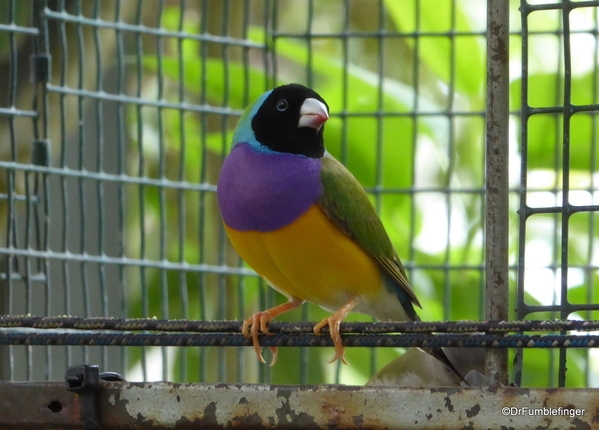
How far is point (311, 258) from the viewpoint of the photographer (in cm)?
269

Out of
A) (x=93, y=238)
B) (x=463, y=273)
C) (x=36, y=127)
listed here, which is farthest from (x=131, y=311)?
(x=463, y=273)

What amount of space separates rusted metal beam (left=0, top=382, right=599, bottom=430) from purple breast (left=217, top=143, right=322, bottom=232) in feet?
3.29

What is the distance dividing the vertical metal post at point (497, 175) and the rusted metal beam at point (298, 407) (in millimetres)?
425

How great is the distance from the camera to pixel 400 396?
5.26 feet

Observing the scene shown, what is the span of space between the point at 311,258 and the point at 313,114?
489 millimetres

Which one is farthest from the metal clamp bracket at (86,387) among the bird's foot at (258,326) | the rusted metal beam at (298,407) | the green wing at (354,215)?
the green wing at (354,215)

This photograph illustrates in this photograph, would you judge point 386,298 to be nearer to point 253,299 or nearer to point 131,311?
point 253,299

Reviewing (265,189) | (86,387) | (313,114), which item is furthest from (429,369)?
(86,387)

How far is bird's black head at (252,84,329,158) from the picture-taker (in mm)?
2842

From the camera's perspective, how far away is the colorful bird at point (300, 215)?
264 centimetres

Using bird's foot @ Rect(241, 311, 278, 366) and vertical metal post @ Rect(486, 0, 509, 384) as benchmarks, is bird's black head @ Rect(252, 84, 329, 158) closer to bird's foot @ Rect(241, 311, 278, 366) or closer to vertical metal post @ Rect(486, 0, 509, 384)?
bird's foot @ Rect(241, 311, 278, 366)

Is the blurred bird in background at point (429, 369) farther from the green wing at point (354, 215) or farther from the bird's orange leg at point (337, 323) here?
the green wing at point (354, 215)

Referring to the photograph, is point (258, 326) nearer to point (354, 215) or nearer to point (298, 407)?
point (354, 215)

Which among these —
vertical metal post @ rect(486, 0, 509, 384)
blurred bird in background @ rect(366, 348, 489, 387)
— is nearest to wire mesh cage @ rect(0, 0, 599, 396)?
blurred bird in background @ rect(366, 348, 489, 387)
